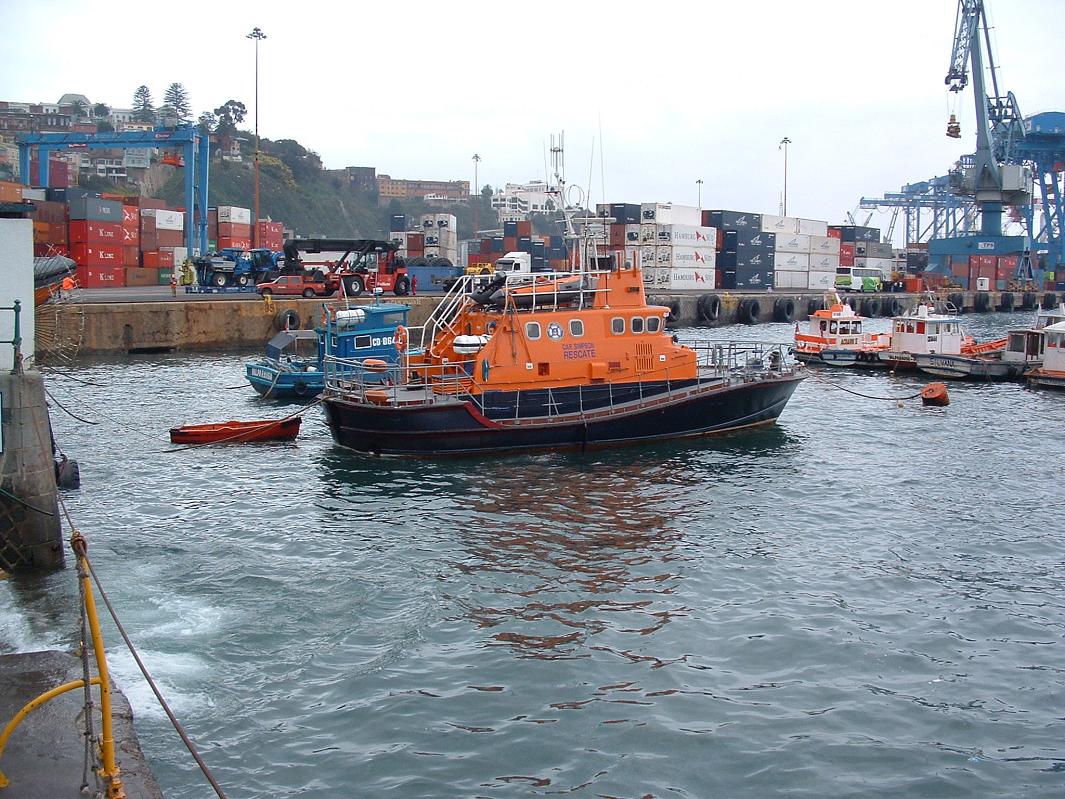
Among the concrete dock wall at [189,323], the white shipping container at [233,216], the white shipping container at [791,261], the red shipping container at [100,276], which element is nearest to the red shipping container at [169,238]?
the red shipping container at [100,276]

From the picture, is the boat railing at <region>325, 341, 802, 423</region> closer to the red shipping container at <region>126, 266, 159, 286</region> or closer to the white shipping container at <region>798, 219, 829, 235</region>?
the red shipping container at <region>126, 266, 159, 286</region>

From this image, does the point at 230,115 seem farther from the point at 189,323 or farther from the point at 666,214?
the point at 189,323

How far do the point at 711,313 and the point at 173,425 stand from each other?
4381 cm

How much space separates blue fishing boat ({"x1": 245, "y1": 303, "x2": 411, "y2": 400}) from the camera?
30.2 m

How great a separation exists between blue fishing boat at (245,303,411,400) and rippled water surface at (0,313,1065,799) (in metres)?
7.86

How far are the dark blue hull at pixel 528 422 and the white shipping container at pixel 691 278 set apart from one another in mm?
48615

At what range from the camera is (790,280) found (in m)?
85.5

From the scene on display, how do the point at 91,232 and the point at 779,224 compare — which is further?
the point at 779,224

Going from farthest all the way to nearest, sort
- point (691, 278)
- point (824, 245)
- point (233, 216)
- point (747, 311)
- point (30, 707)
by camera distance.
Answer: point (824, 245) → point (233, 216) → point (691, 278) → point (747, 311) → point (30, 707)

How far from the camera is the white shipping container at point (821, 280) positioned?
87188 mm

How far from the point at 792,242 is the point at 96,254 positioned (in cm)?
5562

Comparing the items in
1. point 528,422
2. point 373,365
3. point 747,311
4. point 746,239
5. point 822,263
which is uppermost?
point 746,239

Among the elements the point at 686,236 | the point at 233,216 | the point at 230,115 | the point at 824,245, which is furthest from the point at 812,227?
the point at 230,115

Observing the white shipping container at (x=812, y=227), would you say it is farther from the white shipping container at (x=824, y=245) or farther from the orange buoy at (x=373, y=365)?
the orange buoy at (x=373, y=365)
